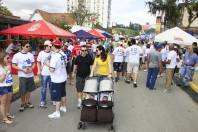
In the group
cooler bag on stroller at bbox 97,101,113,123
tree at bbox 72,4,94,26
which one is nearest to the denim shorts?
cooler bag on stroller at bbox 97,101,113,123

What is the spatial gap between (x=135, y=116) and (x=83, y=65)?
6.30ft

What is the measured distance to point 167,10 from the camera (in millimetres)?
46719

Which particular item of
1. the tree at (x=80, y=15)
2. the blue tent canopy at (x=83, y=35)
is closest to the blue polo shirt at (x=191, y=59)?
the blue tent canopy at (x=83, y=35)

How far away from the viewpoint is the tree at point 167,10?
149ft

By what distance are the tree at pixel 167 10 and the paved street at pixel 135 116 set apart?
109 ft

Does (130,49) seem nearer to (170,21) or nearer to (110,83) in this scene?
(110,83)

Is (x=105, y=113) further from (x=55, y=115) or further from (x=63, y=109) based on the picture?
(x=63, y=109)

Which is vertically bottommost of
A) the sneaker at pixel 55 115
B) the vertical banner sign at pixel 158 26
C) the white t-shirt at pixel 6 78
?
the sneaker at pixel 55 115

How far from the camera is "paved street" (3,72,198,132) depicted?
8297 millimetres

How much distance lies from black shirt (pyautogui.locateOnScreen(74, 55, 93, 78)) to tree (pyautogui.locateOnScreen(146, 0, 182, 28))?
117ft

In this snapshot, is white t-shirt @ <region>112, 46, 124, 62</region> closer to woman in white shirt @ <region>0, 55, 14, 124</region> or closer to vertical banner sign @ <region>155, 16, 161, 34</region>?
woman in white shirt @ <region>0, 55, 14, 124</region>

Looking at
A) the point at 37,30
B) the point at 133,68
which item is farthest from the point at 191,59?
the point at 37,30

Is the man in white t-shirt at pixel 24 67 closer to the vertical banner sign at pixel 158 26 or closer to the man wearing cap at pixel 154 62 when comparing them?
the man wearing cap at pixel 154 62

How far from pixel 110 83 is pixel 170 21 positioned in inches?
1598
